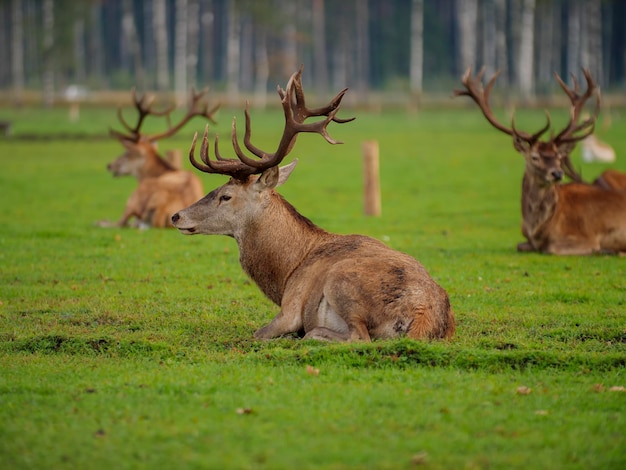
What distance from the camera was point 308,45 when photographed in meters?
81.9

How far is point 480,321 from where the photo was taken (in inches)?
368

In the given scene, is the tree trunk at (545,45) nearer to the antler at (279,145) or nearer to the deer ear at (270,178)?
the antler at (279,145)

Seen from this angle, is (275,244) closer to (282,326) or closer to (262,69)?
(282,326)

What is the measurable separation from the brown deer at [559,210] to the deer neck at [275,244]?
5733 mm

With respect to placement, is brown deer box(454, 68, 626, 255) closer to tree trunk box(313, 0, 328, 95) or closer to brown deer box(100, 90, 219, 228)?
brown deer box(100, 90, 219, 228)

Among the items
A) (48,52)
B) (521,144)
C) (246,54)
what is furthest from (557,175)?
(246,54)

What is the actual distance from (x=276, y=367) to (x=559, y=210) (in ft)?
26.2

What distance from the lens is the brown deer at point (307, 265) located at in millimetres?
7945

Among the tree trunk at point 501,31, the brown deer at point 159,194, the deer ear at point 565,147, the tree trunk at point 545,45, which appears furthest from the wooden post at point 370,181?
the tree trunk at point 545,45

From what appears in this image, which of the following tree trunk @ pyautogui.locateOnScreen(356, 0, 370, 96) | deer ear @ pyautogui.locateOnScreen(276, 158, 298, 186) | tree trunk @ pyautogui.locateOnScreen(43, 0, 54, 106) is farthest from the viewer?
tree trunk @ pyautogui.locateOnScreen(356, 0, 370, 96)


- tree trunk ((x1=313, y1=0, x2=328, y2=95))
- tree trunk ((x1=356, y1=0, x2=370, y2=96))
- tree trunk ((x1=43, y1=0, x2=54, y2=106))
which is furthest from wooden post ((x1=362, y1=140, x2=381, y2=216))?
tree trunk ((x1=356, y1=0, x2=370, y2=96))

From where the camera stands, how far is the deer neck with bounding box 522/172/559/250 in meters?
14.2

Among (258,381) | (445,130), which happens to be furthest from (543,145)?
(445,130)

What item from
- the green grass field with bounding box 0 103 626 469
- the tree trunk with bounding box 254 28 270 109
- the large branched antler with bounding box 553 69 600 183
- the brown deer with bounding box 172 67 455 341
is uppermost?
the tree trunk with bounding box 254 28 270 109
